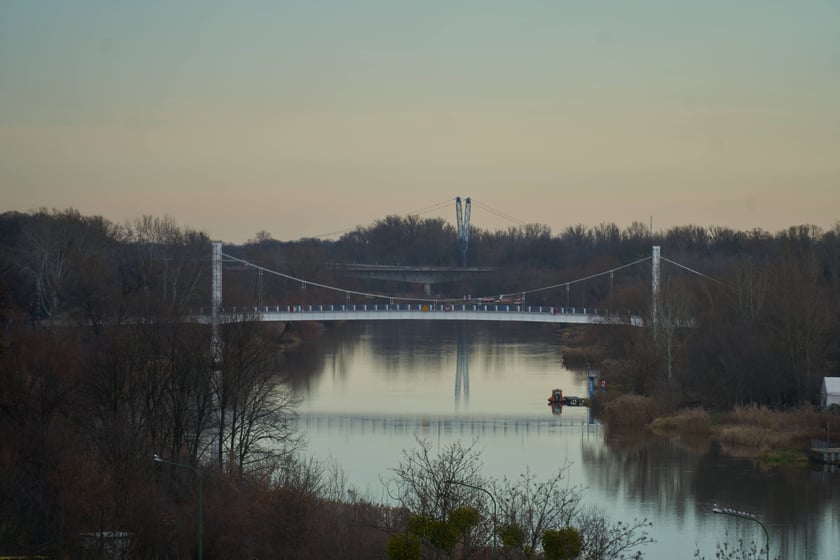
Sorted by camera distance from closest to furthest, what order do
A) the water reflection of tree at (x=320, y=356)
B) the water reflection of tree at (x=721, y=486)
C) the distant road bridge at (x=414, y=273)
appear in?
the water reflection of tree at (x=721, y=486) < the water reflection of tree at (x=320, y=356) < the distant road bridge at (x=414, y=273)

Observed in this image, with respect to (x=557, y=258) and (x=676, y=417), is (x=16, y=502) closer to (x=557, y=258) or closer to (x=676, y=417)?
(x=676, y=417)

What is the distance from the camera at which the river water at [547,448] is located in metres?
18.0

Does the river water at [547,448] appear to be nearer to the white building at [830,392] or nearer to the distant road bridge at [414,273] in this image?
the white building at [830,392]

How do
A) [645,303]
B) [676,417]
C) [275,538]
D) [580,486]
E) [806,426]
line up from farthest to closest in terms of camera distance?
[645,303], [676,417], [806,426], [580,486], [275,538]

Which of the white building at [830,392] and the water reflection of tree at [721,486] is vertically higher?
the white building at [830,392]

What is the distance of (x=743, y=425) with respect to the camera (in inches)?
997

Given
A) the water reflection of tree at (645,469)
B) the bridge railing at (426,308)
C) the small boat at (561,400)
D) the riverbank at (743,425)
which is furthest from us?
the bridge railing at (426,308)

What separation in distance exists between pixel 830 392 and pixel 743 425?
7.31 ft

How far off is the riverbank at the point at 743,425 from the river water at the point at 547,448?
0.59 meters

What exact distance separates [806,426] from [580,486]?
22.2ft

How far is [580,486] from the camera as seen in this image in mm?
20172

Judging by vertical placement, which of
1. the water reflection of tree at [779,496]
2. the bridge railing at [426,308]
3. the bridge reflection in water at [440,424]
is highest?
the bridge railing at [426,308]

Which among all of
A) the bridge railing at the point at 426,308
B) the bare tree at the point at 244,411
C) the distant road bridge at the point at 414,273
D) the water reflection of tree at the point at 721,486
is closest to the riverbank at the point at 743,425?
the water reflection of tree at the point at 721,486

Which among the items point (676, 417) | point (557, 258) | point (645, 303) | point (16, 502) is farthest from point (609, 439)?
point (557, 258)
